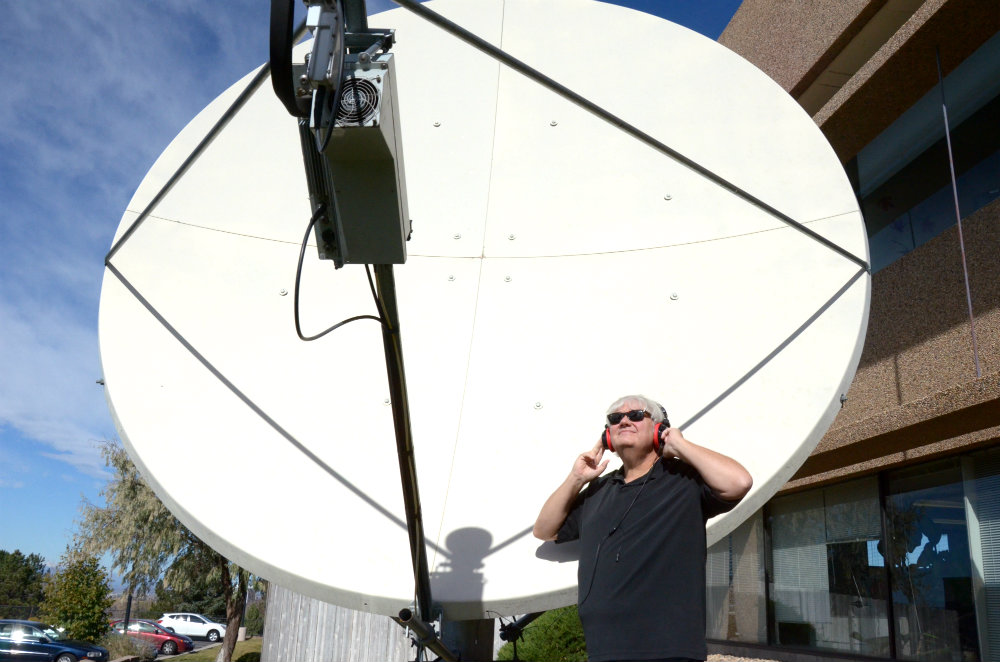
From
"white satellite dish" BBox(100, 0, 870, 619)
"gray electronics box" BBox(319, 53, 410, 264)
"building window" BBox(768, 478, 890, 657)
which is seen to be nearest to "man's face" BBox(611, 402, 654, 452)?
"white satellite dish" BBox(100, 0, 870, 619)

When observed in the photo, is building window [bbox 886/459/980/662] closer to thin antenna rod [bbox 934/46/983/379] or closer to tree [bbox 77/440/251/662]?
thin antenna rod [bbox 934/46/983/379]

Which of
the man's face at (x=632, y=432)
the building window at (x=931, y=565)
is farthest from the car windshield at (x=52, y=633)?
the man's face at (x=632, y=432)

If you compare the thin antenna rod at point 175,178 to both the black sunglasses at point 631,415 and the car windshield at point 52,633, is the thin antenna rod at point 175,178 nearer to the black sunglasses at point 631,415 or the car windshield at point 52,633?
the black sunglasses at point 631,415

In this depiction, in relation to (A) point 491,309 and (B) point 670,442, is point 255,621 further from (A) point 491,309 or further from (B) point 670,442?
(B) point 670,442

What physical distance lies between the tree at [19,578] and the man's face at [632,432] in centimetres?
4674

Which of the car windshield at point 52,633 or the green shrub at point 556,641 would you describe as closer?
the green shrub at point 556,641

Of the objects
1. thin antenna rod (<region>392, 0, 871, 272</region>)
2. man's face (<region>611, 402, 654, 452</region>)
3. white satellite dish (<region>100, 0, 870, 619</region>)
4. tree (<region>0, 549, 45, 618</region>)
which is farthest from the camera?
tree (<region>0, 549, 45, 618</region>)

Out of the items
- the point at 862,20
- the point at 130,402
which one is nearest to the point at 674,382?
the point at 130,402

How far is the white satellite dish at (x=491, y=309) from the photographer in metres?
3.21

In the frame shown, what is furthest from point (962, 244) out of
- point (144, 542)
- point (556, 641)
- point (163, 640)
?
point (163, 640)

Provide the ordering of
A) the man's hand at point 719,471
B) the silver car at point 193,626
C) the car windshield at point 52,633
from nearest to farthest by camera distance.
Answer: the man's hand at point 719,471 → the car windshield at point 52,633 → the silver car at point 193,626

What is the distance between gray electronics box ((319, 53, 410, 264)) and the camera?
5.86 feet

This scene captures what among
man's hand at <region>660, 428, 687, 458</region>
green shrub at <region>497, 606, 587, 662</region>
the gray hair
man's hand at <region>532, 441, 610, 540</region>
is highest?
the gray hair

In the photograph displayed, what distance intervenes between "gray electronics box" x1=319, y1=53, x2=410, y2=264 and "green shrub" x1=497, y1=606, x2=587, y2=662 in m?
7.02
